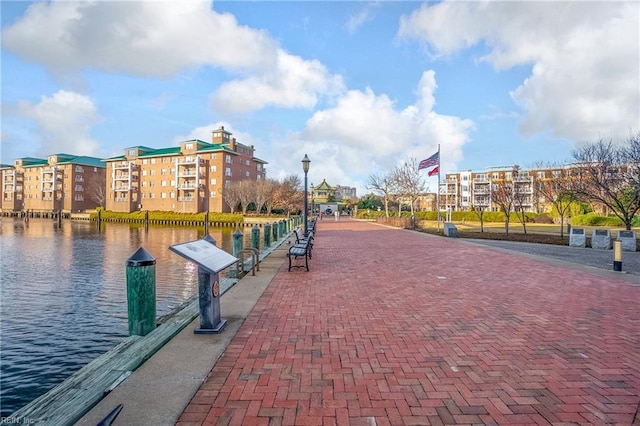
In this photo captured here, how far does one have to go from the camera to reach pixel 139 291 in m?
4.86

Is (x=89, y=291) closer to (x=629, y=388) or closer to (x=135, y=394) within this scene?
(x=135, y=394)

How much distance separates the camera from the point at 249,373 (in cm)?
370

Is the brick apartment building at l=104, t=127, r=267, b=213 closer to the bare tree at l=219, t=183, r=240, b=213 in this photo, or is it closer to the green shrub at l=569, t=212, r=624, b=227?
the bare tree at l=219, t=183, r=240, b=213

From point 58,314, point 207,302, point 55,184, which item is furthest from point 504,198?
point 55,184

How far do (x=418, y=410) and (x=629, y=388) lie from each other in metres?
2.22

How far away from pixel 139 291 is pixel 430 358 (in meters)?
3.85

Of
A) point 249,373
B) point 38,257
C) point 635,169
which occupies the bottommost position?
point 38,257

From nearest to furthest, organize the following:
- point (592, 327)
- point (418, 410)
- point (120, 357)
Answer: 1. point (418, 410)
2. point (120, 357)
3. point (592, 327)

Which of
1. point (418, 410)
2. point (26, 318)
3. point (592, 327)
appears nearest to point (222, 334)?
point (418, 410)

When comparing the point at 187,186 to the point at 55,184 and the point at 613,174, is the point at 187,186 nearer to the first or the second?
the point at 55,184

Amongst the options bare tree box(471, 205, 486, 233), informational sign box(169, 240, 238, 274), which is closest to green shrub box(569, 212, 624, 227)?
bare tree box(471, 205, 486, 233)

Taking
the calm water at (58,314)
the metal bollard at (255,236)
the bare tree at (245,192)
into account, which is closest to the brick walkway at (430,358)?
the calm water at (58,314)

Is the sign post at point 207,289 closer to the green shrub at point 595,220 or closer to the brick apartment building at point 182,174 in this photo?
the green shrub at point 595,220

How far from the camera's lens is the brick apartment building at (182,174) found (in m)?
66.1
